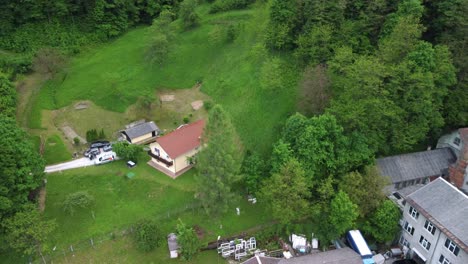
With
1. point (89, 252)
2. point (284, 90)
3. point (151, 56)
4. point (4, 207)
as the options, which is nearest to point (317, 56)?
point (284, 90)

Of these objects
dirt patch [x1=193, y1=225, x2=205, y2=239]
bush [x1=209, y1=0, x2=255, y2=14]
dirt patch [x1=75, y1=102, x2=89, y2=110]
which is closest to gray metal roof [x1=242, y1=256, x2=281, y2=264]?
dirt patch [x1=193, y1=225, x2=205, y2=239]

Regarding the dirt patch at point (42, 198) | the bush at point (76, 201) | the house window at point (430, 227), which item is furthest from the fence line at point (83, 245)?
the house window at point (430, 227)

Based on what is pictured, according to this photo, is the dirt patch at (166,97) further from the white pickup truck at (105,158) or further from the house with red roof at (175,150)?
the white pickup truck at (105,158)

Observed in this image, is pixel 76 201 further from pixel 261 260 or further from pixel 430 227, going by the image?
pixel 430 227

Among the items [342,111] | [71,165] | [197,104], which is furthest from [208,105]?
[342,111]

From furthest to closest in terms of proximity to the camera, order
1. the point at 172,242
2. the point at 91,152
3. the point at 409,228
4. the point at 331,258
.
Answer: the point at 91,152
the point at 172,242
the point at 409,228
the point at 331,258

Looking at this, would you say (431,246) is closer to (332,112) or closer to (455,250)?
(455,250)
